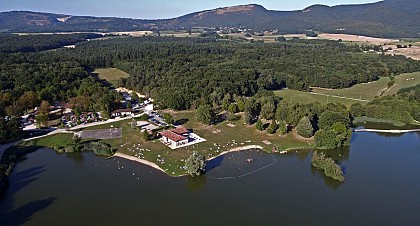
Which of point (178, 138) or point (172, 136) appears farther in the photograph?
point (172, 136)

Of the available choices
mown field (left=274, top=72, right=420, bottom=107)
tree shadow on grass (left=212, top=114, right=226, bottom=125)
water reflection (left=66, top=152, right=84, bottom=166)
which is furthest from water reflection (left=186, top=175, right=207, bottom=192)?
mown field (left=274, top=72, right=420, bottom=107)

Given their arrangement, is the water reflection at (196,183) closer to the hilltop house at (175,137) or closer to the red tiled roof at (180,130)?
the hilltop house at (175,137)

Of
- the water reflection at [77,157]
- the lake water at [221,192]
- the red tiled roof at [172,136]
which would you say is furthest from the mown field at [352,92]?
the water reflection at [77,157]

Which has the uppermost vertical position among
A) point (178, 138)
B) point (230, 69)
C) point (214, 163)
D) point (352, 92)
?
point (230, 69)

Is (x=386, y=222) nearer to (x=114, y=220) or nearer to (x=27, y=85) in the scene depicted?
(x=114, y=220)

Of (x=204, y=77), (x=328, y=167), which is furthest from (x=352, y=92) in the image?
(x=328, y=167)

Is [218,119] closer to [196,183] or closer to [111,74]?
[196,183]

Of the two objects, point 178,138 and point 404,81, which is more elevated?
point 178,138
